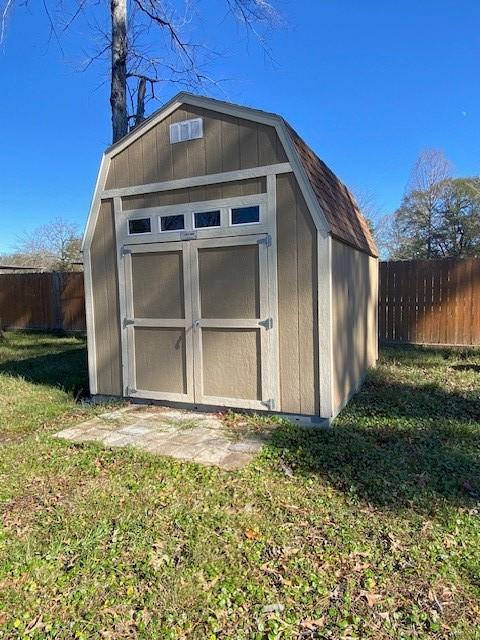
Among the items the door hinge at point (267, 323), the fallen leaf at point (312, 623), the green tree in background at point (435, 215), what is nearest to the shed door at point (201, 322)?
the door hinge at point (267, 323)

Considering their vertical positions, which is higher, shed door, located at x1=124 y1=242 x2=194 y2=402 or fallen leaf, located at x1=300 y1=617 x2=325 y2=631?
shed door, located at x1=124 y1=242 x2=194 y2=402

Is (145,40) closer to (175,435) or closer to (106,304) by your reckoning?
(106,304)

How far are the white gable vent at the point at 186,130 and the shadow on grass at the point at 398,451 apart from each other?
Answer: 3.07 m

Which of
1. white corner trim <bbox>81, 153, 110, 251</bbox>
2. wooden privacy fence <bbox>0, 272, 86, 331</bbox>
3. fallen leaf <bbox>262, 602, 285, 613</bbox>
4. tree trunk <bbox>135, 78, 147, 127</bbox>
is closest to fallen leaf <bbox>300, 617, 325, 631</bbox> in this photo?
fallen leaf <bbox>262, 602, 285, 613</bbox>

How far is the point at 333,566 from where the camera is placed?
6.70ft

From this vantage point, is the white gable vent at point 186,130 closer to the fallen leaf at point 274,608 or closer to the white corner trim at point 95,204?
the white corner trim at point 95,204

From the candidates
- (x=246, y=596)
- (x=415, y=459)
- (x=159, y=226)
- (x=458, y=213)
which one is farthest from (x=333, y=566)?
(x=458, y=213)

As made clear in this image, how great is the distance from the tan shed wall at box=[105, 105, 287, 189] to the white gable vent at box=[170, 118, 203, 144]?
0.14 feet

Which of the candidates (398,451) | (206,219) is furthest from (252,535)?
(206,219)

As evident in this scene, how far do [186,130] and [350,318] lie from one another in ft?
8.98

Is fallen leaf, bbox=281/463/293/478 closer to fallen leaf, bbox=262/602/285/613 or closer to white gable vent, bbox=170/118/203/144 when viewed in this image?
fallen leaf, bbox=262/602/285/613

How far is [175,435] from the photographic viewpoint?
12.7 feet

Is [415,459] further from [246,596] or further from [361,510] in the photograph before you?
[246,596]

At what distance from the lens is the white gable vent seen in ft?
14.1
